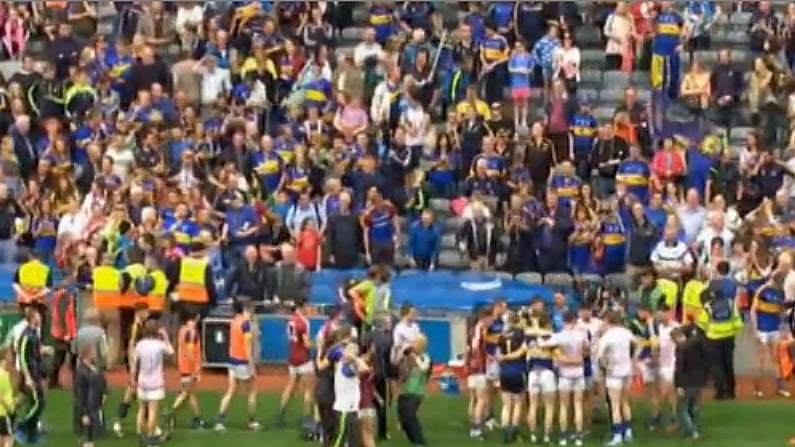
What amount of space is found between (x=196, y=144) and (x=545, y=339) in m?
8.90

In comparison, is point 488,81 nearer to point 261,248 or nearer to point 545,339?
point 261,248

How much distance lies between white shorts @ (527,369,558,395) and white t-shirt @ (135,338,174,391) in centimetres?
429

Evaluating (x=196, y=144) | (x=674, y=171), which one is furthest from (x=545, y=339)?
(x=196, y=144)

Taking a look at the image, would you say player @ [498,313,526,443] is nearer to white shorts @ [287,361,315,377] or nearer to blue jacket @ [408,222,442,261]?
white shorts @ [287,361,315,377]

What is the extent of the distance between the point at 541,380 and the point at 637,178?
660 centimetres

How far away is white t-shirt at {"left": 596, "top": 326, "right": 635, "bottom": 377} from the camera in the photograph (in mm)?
26047

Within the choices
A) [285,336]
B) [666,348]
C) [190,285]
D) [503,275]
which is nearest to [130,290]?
[190,285]

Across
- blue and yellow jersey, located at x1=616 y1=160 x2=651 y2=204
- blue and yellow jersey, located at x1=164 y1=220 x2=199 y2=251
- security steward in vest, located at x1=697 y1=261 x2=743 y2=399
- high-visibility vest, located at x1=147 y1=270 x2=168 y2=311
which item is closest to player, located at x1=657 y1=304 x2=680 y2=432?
security steward in vest, located at x1=697 y1=261 x2=743 y2=399

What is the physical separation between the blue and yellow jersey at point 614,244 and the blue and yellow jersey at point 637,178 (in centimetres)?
106

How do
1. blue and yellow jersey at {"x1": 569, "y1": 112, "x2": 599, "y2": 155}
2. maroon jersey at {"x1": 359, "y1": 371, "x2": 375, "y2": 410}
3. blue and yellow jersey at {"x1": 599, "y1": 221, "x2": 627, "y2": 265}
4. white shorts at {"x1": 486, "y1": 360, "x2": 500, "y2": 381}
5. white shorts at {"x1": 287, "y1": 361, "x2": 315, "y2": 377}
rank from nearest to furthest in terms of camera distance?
maroon jersey at {"x1": 359, "y1": 371, "x2": 375, "y2": 410} → white shorts at {"x1": 486, "y1": 360, "x2": 500, "y2": 381} → white shorts at {"x1": 287, "y1": 361, "x2": 315, "y2": 377} → blue and yellow jersey at {"x1": 599, "y1": 221, "x2": 627, "y2": 265} → blue and yellow jersey at {"x1": 569, "y1": 112, "x2": 599, "y2": 155}

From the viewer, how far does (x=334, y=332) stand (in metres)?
25.2

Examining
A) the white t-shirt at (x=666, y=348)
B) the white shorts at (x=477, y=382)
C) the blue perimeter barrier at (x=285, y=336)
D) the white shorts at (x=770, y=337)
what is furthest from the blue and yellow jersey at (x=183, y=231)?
the white shorts at (x=770, y=337)

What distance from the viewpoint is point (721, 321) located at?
1109 inches

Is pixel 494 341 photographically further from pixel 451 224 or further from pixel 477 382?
pixel 451 224
